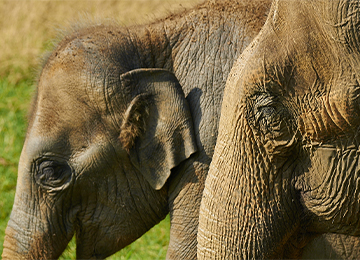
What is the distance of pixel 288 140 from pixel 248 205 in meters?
0.22

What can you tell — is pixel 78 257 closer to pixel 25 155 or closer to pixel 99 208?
pixel 99 208

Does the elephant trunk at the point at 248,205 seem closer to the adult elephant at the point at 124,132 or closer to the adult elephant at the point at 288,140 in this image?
the adult elephant at the point at 288,140

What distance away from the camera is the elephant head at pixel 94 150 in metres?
2.62

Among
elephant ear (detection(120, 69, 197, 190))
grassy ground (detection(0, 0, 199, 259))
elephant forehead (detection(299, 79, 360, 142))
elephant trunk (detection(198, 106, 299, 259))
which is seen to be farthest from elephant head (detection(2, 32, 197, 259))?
grassy ground (detection(0, 0, 199, 259))

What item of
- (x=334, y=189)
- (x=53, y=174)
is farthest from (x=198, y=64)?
(x=334, y=189)

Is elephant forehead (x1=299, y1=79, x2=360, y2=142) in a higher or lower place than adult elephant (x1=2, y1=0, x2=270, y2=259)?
lower

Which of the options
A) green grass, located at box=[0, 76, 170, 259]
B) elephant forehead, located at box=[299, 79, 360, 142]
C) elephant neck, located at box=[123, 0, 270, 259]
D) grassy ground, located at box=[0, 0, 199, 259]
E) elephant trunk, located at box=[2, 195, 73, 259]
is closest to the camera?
elephant forehead, located at box=[299, 79, 360, 142]

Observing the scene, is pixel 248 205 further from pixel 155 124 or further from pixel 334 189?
pixel 155 124

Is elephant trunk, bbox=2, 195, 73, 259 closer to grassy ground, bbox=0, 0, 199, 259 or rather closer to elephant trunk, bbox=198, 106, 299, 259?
elephant trunk, bbox=198, 106, 299, 259

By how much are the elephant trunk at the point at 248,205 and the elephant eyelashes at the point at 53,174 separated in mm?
1128

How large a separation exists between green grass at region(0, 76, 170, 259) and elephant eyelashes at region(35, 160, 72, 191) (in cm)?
43

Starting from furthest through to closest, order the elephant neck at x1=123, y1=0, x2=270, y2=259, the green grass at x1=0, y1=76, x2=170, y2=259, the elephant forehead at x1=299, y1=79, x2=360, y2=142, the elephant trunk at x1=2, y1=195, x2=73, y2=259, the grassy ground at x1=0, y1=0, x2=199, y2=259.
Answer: the grassy ground at x1=0, y1=0, x2=199, y2=259, the green grass at x1=0, y1=76, x2=170, y2=259, the elephant trunk at x1=2, y1=195, x2=73, y2=259, the elephant neck at x1=123, y1=0, x2=270, y2=259, the elephant forehead at x1=299, y1=79, x2=360, y2=142

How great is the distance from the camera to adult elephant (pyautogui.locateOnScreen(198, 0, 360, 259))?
1.52m

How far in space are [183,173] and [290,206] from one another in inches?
38.8
